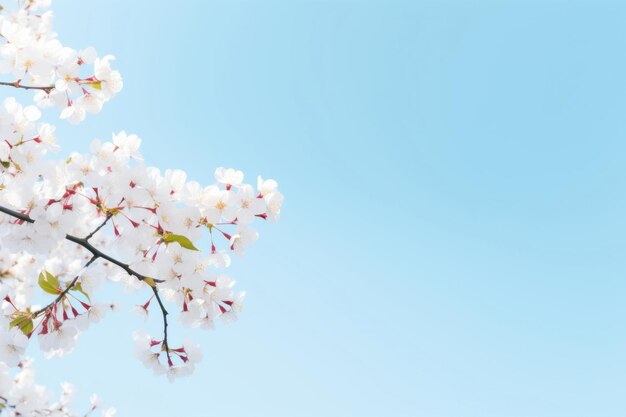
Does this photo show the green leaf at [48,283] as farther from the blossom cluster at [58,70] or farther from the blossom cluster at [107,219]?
the blossom cluster at [58,70]

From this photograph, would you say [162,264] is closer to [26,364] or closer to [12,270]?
[12,270]

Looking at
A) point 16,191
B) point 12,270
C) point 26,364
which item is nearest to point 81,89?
point 16,191

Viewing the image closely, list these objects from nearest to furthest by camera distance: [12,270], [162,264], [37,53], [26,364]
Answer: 1. [162,264]
2. [37,53]
3. [12,270]
4. [26,364]

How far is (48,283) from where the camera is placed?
308 cm

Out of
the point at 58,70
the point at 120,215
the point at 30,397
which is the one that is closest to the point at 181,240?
the point at 120,215

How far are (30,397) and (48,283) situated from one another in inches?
Answer: 273

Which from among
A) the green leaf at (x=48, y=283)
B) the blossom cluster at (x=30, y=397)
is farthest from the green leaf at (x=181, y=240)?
the blossom cluster at (x=30, y=397)

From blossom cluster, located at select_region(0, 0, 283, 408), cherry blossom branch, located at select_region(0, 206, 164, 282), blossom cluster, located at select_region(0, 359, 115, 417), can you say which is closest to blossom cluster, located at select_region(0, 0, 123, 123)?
blossom cluster, located at select_region(0, 0, 283, 408)

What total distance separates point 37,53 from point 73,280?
1.93 metres

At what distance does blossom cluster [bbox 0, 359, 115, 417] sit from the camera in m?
7.14

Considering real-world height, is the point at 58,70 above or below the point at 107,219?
above

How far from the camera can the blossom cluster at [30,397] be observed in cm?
714

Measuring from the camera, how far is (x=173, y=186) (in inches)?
130

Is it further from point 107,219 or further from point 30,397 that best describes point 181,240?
point 30,397
